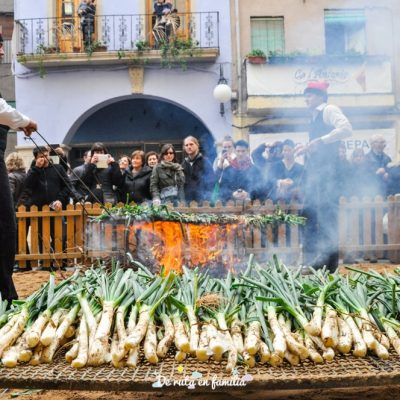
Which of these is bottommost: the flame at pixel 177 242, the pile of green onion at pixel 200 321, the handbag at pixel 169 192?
the pile of green onion at pixel 200 321

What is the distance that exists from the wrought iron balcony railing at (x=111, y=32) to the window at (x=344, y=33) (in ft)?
10.5

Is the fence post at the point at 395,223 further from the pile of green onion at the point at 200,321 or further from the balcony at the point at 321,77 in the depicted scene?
the balcony at the point at 321,77

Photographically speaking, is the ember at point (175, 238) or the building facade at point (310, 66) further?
the building facade at point (310, 66)

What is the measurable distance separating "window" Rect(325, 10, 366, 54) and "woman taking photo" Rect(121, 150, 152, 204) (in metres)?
8.75

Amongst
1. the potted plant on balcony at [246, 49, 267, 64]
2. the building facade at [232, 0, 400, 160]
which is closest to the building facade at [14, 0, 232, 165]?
the building facade at [232, 0, 400, 160]

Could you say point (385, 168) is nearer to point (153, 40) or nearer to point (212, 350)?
point (212, 350)

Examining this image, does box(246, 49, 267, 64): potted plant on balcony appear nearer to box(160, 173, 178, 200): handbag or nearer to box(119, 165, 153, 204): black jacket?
box(119, 165, 153, 204): black jacket

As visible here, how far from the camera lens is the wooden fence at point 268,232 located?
7883 millimetres

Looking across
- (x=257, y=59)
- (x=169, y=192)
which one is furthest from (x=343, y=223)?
(x=257, y=59)

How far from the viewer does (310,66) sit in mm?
14242

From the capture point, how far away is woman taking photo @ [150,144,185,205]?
287 inches

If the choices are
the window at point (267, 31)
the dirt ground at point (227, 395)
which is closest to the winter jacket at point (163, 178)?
the dirt ground at point (227, 395)

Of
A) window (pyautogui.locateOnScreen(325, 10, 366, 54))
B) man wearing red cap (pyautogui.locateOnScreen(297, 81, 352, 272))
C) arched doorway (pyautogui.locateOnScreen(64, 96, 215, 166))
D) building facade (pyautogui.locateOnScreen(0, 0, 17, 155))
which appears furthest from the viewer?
building facade (pyautogui.locateOnScreen(0, 0, 17, 155))

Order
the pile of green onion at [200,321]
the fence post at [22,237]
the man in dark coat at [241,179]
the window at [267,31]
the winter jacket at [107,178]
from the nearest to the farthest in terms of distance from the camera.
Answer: the pile of green onion at [200,321]
the man in dark coat at [241,179]
the winter jacket at [107,178]
the fence post at [22,237]
the window at [267,31]
